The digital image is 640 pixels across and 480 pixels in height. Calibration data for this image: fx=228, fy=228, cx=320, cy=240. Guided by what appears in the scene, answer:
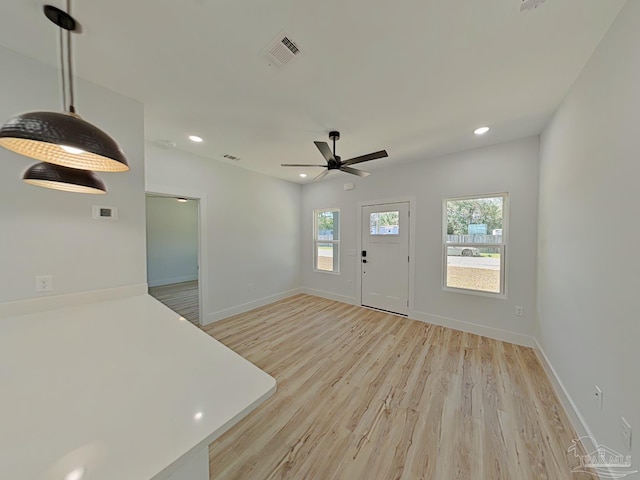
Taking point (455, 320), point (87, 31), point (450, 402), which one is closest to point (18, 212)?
point (87, 31)

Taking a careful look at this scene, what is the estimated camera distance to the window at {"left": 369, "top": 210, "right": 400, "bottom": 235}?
405 cm

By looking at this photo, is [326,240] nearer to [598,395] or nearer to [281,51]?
[281,51]

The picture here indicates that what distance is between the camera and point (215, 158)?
11.9 ft

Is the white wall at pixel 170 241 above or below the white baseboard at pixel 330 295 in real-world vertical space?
above

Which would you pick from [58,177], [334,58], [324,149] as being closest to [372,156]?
[324,149]

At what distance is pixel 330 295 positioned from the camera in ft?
16.2

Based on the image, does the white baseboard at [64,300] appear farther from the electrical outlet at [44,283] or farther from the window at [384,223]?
the window at [384,223]

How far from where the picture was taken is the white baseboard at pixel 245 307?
3.69 meters

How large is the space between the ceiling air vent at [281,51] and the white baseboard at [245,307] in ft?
11.5

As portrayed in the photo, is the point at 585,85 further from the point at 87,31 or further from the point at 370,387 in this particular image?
the point at 87,31

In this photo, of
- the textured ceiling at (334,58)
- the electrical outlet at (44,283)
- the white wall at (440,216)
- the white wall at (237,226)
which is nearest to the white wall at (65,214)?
the electrical outlet at (44,283)


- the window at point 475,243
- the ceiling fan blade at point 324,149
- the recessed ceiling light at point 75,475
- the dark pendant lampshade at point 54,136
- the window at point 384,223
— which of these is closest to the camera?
the recessed ceiling light at point 75,475


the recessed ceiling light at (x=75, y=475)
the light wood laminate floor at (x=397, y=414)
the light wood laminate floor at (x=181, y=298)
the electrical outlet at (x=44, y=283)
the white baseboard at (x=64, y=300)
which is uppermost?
the electrical outlet at (x=44, y=283)

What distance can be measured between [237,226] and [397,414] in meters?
3.49
